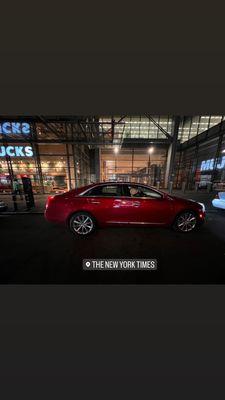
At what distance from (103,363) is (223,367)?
1205 millimetres

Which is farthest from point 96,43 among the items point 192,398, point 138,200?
point 192,398

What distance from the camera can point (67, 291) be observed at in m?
2.24

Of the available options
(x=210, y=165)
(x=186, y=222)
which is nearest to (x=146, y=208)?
(x=186, y=222)

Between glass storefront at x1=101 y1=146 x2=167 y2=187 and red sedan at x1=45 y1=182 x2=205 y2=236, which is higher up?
glass storefront at x1=101 y1=146 x2=167 y2=187

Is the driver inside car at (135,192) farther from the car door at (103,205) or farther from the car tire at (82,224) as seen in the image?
the car tire at (82,224)

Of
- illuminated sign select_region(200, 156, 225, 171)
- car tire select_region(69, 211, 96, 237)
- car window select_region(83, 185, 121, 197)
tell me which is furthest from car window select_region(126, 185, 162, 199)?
illuminated sign select_region(200, 156, 225, 171)

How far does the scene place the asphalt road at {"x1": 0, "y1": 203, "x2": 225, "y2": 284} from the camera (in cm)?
249

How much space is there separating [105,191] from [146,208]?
1264mm

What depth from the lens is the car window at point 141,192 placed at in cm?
416

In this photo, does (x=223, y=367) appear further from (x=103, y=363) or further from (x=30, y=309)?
(x=30, y=309)

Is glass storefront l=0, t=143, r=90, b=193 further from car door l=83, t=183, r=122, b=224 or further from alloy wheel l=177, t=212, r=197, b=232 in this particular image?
alloy wheel l=177, t=212, r=197, b=232

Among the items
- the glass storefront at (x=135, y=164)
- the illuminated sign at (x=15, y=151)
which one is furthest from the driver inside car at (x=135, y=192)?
the glass storefront at (x=135, y=164)

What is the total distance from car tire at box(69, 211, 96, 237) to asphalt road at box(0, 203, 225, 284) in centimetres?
22

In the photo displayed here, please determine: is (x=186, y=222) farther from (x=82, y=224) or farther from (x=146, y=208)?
(x=82, y=224)
